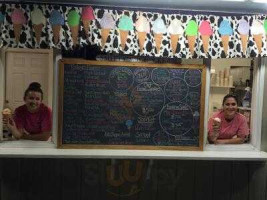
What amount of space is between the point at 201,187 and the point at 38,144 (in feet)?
5.71

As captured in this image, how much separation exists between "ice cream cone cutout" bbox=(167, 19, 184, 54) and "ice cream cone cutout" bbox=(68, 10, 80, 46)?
88 centimetres

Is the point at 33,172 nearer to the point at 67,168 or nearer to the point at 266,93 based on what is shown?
the point at 67,168

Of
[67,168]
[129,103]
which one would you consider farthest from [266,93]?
[67,168]

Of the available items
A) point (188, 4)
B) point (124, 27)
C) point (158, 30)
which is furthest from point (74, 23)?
point (188, 4)

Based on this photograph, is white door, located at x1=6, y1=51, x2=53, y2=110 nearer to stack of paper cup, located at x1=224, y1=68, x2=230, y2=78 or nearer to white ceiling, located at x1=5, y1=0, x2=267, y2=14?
white ceiling, located at x1=5, y1=0, x2=267, y2=14

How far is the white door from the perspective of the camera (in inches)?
135

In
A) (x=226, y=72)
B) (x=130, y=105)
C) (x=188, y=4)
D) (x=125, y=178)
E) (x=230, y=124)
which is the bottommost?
(x=125, y=178)

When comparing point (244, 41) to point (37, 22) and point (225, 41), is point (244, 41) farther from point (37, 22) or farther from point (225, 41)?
point (37, 22)

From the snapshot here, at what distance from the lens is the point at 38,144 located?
122 inches

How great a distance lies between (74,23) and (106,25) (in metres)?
0.30

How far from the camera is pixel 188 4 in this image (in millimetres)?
3004

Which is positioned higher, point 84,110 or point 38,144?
point 84,110

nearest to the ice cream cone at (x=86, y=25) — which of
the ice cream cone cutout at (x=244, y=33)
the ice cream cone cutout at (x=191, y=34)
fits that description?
the ice cream cone cutout at (x=191, y=34)

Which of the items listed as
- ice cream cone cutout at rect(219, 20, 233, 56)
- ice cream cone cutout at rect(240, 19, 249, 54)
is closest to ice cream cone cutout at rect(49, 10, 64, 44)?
ice cream cone cutout at rect(219, 20, 233, 56)
